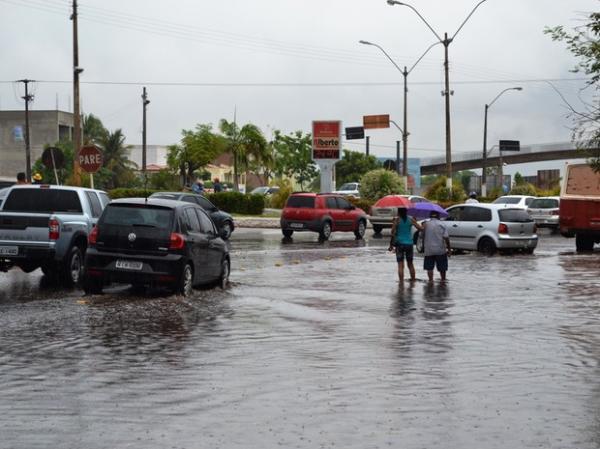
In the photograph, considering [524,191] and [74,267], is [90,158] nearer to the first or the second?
[74,267]

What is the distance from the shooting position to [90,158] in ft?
101

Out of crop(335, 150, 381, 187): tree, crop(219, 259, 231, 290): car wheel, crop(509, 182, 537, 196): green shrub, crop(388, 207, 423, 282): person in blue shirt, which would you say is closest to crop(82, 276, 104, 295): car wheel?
crop(219, 259, 231, 290): car wheel

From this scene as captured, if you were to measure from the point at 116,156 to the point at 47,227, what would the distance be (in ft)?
309

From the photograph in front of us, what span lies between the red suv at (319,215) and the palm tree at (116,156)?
71.2m

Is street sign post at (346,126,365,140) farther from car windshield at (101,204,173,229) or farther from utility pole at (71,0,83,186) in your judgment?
car windshield at (101,204,173,229)

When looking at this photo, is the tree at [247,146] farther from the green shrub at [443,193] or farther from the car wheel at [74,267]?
the car wheel at [74,267]

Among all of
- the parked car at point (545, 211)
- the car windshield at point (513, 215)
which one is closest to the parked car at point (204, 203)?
the car windshield at point (513, 215)

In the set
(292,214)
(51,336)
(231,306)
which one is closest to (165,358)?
(51,336)

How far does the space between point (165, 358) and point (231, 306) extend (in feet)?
17.8

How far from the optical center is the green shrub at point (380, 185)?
197 ft

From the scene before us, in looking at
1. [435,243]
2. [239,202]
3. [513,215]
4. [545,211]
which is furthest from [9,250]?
[239,202]

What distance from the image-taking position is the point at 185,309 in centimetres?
Answer: 1563

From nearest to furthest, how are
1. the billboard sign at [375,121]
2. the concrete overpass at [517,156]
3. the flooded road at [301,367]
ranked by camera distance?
the flooded road at [301,367] < the billboard sign at [375,121] < the concrete overpass at [517,156]

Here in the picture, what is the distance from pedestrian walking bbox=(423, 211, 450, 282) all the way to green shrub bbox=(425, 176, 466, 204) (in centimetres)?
3275
